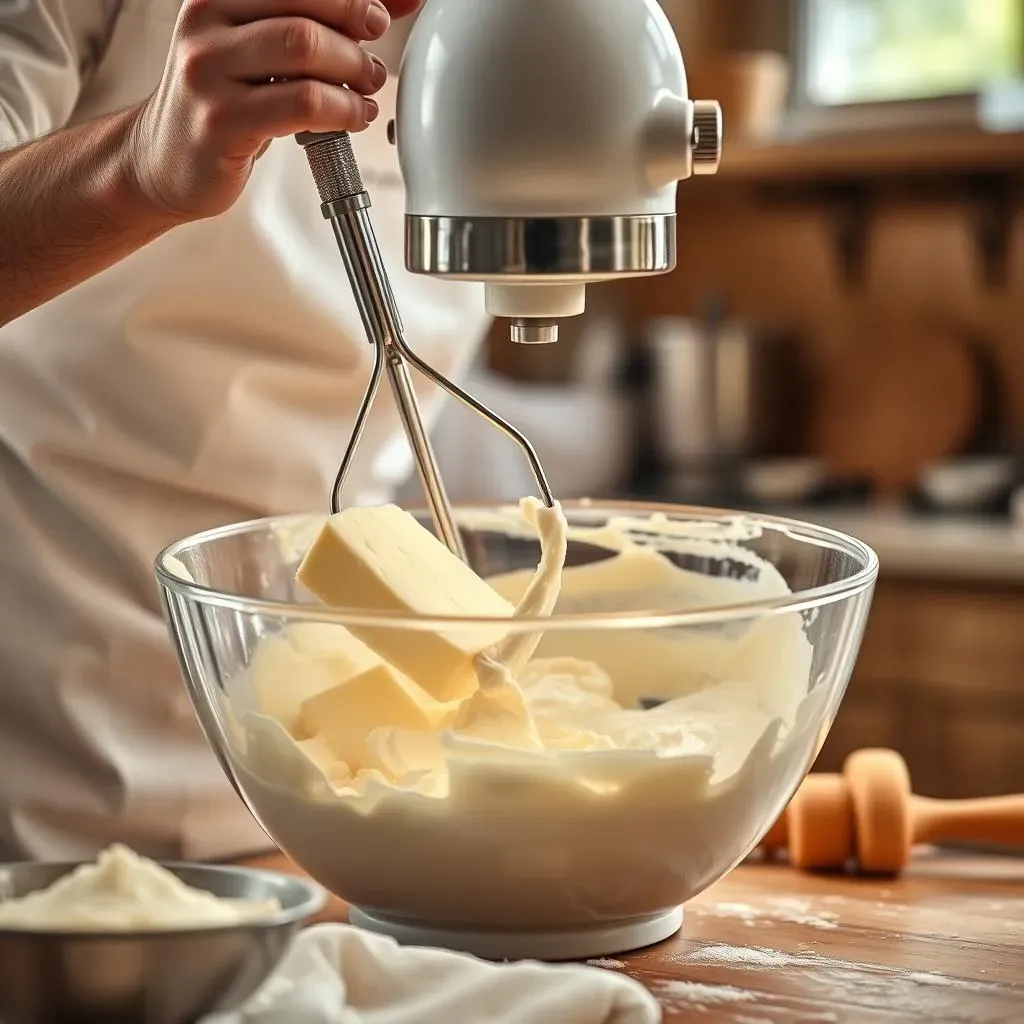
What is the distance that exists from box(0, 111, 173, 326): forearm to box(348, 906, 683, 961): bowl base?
35cm

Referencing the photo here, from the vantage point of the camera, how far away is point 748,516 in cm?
89

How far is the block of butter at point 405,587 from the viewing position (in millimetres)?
685

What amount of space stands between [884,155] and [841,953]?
7.33 ft

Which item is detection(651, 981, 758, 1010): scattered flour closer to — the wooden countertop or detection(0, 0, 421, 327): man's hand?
the wooden countertop

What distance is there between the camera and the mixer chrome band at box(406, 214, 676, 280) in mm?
676

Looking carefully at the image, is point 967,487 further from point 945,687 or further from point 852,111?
point 852,111

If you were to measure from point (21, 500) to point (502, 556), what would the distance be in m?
0.28

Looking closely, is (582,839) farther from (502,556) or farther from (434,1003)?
(502,556)

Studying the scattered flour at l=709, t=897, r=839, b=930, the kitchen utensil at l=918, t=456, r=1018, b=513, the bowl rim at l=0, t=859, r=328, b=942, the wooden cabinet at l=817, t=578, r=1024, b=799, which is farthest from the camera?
the kitchen utensil at l=918, t=456, r=1018, b=513

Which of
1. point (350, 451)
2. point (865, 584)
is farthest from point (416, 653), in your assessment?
point (865, 584)

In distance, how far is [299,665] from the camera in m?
0.77

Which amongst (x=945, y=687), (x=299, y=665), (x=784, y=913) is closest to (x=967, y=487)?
(x=945, y=687)

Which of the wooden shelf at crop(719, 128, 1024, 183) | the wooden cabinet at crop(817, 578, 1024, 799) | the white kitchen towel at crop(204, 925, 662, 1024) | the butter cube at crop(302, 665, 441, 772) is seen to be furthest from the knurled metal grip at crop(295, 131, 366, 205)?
the wooden shelf at crop(719, 128, 1024, 183)

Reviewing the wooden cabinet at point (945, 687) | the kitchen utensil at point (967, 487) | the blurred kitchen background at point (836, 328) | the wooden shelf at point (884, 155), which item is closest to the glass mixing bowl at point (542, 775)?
the wooden cabinet at point (945, 687)
